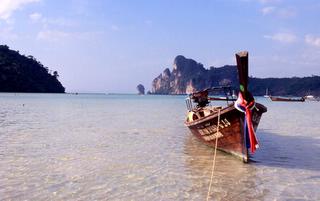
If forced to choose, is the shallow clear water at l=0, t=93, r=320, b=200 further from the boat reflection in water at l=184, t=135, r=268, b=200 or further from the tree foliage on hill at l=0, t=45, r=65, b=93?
the tree foliage on hill at l=0, t=45, r=65, b=93

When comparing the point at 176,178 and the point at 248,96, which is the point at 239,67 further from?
the point at 176,178

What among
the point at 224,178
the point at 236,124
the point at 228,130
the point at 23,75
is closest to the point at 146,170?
the point at 224,178

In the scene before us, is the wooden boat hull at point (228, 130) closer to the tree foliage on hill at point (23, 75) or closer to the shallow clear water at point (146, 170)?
the shallow clear water at point (146, 170)

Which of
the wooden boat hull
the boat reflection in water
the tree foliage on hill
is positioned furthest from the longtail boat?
the tree foliage on hill

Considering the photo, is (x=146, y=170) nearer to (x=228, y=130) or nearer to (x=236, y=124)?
(x=228, y=130)

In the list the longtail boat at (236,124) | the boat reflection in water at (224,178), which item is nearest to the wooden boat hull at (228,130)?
the longtail boat at (236,124)

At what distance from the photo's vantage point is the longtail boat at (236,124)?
10.4 m

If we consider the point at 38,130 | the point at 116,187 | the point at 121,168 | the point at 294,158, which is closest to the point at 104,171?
the point at 121,168

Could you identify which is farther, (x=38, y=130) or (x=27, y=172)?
(x=38, y=130)

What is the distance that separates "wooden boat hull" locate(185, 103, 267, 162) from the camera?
12578 millimetres

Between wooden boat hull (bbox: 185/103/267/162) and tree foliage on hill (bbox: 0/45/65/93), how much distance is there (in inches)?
5424

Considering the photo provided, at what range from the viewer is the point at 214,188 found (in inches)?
392

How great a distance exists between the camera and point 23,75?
152 m

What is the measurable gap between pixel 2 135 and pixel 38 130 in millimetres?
2935
